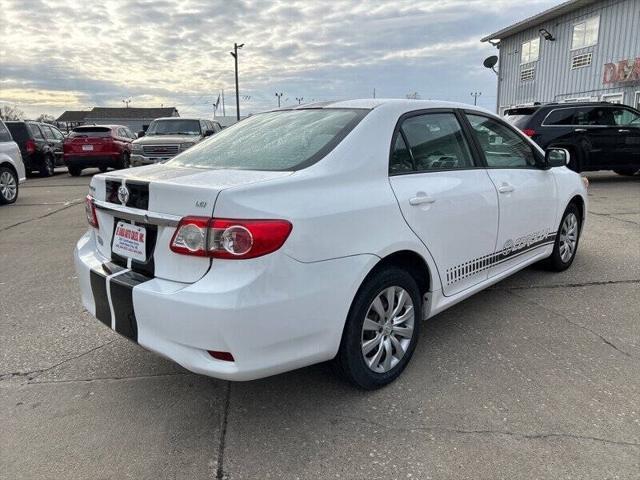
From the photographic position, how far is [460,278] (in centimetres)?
334

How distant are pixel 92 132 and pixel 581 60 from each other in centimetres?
1670

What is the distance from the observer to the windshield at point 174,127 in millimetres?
14055

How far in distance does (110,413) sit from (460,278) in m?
2.22

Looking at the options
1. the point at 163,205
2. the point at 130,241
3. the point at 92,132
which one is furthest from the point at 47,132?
the point at 163,205

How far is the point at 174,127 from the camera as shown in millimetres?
14180

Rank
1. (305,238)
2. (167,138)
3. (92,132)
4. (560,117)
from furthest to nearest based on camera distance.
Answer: (92,132) → (167,138) → (560,117) → (305,238)

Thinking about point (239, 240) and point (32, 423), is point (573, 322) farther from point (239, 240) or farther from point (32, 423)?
point (32, 423)

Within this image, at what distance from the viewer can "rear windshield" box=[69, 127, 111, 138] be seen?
15.7m

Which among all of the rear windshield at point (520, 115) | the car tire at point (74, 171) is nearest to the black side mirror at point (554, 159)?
the rear windshield at point (520, 115)

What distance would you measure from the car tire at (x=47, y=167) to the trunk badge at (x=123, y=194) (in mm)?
15425

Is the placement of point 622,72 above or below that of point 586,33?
below

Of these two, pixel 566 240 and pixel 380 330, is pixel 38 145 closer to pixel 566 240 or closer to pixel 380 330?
pixel 566 240

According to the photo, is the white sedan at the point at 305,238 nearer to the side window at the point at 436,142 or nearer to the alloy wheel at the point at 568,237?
the side window at the point at 436,142

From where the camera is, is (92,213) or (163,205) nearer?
(163,205)
